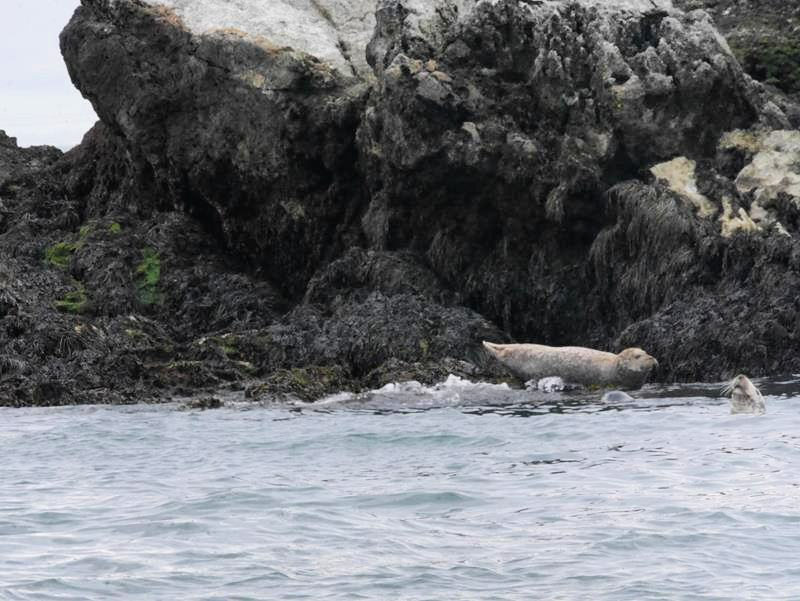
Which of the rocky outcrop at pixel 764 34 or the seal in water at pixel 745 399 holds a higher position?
the rocky outcrop at pixel 764 34

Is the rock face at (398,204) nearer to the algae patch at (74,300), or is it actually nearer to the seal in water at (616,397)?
the algae patch at (74,300)

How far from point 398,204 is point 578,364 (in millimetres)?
4560

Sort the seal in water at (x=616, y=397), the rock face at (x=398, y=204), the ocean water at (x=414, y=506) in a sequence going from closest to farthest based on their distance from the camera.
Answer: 1. the ocean water at (x=414, y=506)
2. the seal in water at (x=616, y=397)
3. the rock face at (x=398, y=204)

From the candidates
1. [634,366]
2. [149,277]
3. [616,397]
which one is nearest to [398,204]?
[149,277]

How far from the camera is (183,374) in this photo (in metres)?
16.4

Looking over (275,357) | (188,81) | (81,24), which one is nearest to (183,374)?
(275,357)

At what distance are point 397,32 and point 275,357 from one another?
17.9 ft

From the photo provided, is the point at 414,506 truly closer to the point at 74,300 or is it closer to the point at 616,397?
the point at 616,397

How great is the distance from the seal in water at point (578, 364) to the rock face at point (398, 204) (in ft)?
1.61

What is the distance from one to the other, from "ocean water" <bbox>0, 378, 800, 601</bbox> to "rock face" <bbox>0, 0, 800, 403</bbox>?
294 centimetres

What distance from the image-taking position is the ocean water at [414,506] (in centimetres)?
705

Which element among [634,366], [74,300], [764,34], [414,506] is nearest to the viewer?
[414,506]

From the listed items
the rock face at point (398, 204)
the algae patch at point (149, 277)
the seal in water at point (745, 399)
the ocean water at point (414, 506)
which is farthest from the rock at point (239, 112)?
the seal in water at point (745, 399)

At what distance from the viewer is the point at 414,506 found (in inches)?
349
